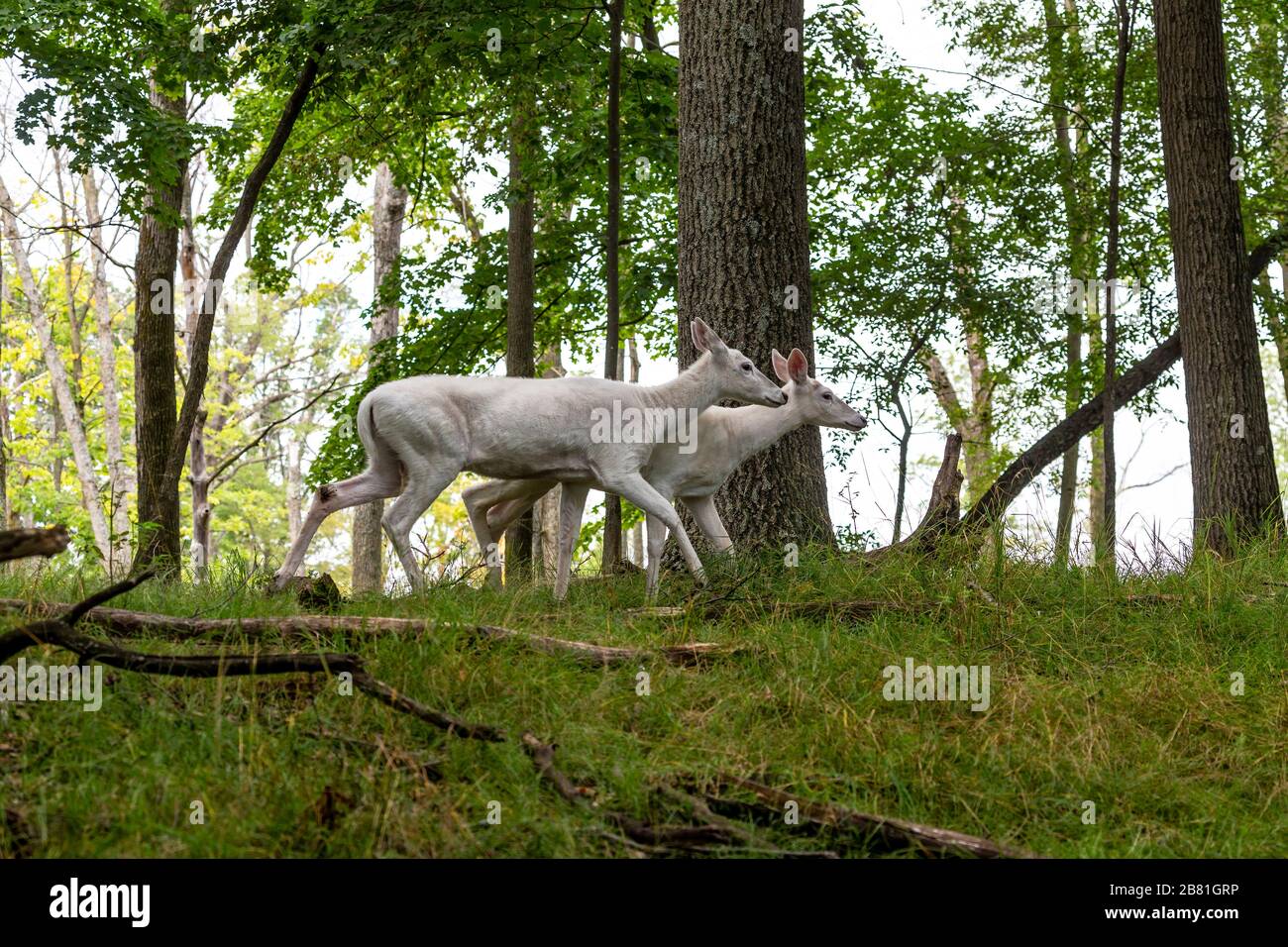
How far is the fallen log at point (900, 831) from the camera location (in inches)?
175

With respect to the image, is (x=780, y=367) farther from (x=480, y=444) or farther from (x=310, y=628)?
(x=310, y=628)

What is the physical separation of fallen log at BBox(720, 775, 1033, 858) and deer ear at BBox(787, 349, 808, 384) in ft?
14.1

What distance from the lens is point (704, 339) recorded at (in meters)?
8.52

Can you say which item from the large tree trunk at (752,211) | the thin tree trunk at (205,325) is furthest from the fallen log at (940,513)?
the thin tree trunk at (205,325)

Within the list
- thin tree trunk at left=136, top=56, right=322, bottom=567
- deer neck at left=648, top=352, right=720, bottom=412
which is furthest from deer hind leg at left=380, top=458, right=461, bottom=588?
thin tree trunk at left=136, top=56, right=322, bottom=567

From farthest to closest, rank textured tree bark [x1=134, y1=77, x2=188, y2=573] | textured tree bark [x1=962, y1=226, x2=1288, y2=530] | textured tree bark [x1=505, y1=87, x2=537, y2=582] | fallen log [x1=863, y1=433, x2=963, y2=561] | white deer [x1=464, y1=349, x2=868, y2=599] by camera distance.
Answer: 1. textured tree bark [x1=962, y1=226, x2=1288, y2=530]
2. textured tree bark [x1=505, y1=87, x2=537, y2=582]
3. textured tree bark [x1=134, y1=77, x2=188, y2=573]
4. white deer [x1=464, y1=349, x2=868, y2=599]
5. fallen log [x1=863, y1=433, x2=963, y2=561]

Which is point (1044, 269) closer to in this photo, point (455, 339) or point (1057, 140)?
point (1057, 140)

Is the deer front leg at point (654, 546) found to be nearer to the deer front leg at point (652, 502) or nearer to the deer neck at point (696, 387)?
the deer front leg at point (652, 502)

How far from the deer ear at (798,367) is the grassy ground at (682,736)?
76.0 inches

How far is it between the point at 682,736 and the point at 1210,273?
24.5ft

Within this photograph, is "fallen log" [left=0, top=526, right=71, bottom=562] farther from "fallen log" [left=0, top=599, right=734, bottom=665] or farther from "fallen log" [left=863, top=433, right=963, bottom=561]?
"fallen log" [left=863, top=433, right=963, bottom=561]

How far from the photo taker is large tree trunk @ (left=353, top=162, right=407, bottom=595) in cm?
1893

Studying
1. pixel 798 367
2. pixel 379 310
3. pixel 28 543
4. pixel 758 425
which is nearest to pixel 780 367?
pixel 798 367
